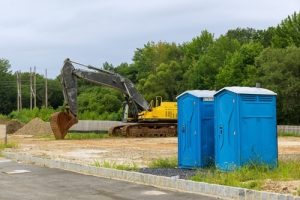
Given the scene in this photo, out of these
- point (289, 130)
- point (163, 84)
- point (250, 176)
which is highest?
point (163, 84)

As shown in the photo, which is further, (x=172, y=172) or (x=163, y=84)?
(x=163, y=84)

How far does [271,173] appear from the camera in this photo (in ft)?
42.1

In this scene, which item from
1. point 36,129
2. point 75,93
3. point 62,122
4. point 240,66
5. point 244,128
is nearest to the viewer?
point 244,128

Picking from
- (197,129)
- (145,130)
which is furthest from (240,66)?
(197,129)

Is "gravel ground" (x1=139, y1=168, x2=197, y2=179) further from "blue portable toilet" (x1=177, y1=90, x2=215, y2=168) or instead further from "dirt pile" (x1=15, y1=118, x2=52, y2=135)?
"dirt pile" (x1=15, y1=118, x2=52, y2=135)

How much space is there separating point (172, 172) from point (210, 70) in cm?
6313

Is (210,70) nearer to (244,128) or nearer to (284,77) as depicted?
(284,77)

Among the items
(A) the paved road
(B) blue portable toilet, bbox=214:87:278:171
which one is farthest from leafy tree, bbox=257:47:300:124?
(B) blue portable toilet, bbox=214:87:278:171

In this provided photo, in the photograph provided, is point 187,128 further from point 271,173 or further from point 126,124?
point 126,124

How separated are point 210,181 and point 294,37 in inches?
2323

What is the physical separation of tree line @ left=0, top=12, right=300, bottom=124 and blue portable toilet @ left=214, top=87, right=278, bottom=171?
37.0 metres

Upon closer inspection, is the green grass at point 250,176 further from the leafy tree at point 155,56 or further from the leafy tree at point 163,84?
the leafy tree at point 155,56

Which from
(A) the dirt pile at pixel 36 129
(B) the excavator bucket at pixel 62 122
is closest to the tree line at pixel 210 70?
(A) the dirt pile at pixel 36 129

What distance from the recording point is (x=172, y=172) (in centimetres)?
1481
